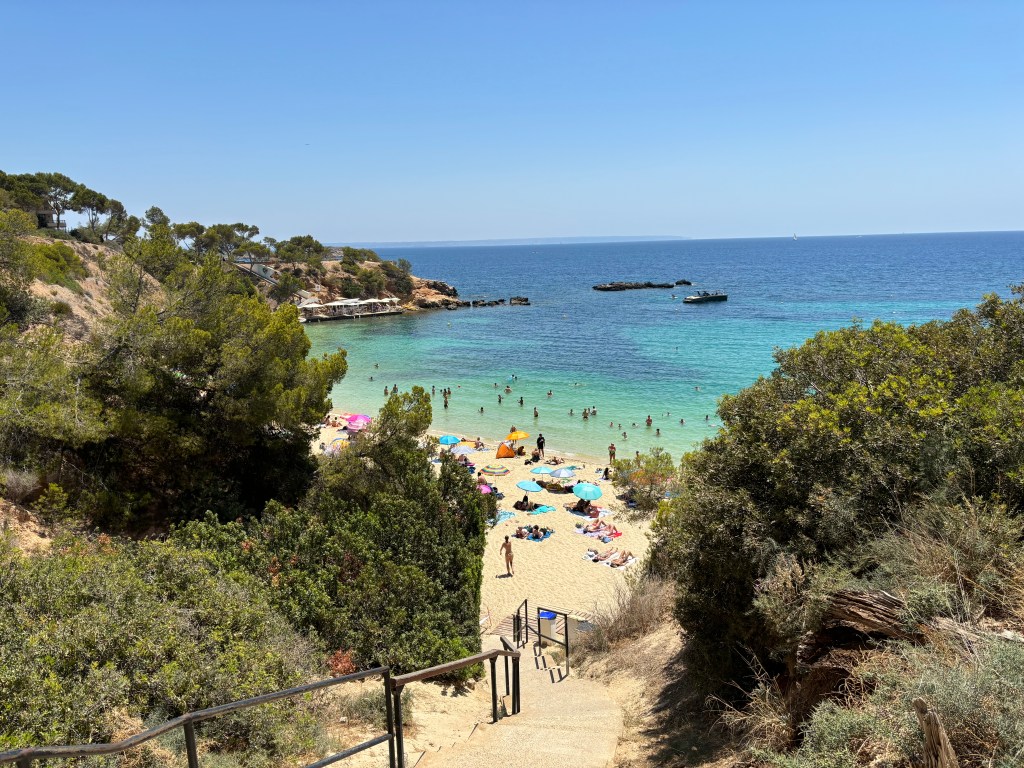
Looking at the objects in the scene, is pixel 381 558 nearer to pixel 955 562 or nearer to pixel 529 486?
pixel 955 562

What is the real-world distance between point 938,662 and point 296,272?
261ft

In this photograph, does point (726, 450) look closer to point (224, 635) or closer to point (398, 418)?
point (224, 635)

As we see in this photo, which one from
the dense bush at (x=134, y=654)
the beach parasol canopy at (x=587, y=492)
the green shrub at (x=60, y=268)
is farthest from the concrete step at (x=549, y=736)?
the green shrub at (x=60, y=268)

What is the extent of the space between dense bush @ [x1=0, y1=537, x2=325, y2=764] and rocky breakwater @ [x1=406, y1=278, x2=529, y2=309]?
238 feet

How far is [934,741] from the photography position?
3.37 metres

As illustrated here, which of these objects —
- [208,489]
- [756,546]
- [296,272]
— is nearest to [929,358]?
[756,546]

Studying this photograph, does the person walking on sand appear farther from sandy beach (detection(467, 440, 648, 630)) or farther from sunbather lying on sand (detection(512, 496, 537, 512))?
sunbather lying on sand (detection(512, 496, 537, 512))

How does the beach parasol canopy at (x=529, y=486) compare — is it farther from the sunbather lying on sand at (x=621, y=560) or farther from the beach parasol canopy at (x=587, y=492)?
the sunbather lying on sand at (x=621, y=560)

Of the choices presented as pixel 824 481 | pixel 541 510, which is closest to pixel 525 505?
pixel 541 510

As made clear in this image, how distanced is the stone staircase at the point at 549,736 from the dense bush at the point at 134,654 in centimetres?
148

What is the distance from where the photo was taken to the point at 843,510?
610cm

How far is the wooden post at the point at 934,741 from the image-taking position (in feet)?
10.8

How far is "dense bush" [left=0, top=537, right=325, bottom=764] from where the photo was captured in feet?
15.0

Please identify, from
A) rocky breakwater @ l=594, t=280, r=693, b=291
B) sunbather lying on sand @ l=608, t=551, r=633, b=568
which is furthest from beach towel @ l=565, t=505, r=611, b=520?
rocky breakwater @ l=594, t=280, r=693, b=291
